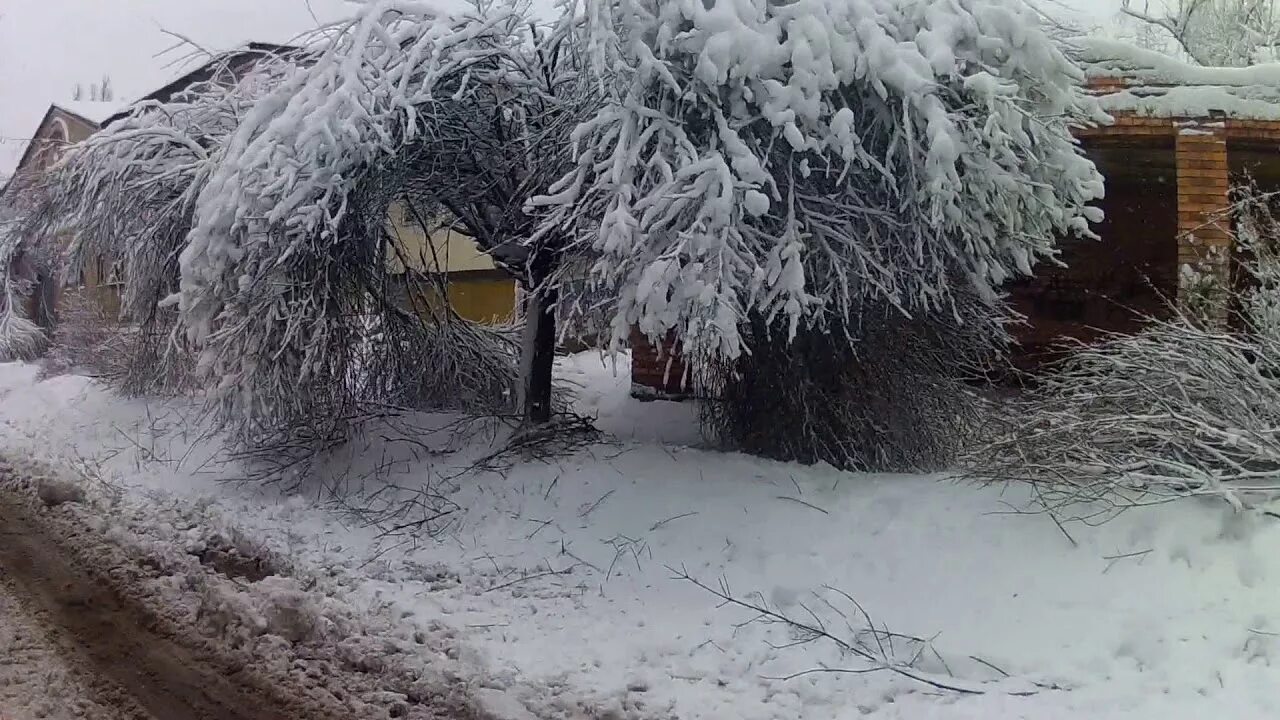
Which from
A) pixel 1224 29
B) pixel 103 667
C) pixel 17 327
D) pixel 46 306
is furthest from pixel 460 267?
Answer: pixel 1224 29

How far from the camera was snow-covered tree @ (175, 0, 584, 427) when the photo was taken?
709 centimetres

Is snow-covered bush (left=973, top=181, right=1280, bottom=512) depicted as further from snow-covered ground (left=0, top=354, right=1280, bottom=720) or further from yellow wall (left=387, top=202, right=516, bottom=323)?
yellow wall (left=387, top=202, right=516, bottom=323)

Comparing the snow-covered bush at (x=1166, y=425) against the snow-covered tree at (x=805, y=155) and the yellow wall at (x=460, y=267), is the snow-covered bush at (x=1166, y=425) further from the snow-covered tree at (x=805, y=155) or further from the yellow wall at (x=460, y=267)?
the yellow wall at (x=460, y=267)

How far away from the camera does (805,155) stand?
657 centimetres

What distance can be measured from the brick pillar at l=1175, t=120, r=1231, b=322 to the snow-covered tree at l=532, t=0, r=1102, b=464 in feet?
11.3

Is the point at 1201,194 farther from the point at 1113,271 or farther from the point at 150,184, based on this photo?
the point at 150,184

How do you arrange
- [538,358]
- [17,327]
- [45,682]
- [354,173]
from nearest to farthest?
[45,682], [354,173], [538,358], [17,327]

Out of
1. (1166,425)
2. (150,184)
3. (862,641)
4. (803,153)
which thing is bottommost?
(862,641)

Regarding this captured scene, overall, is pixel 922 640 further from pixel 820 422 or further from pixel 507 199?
pixel 507 199

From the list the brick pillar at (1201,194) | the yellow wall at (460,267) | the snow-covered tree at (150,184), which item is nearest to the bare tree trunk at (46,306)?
the yellow wall at (460,267)

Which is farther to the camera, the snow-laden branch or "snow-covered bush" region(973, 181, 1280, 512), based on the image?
the snow-laden branch

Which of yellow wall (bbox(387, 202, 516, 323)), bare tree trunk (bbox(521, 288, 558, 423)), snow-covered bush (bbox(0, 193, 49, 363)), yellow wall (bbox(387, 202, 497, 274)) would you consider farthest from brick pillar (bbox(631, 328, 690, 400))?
snow-covered bush (bbox(0, 193, 49, 363))

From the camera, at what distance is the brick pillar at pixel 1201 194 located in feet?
31.3

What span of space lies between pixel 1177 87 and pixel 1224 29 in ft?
38.9
